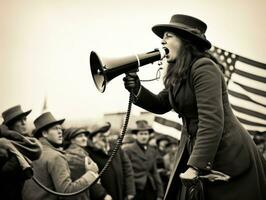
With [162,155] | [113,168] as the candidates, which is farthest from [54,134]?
[162,155]

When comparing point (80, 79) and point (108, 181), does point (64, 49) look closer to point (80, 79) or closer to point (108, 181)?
point (80, 79)

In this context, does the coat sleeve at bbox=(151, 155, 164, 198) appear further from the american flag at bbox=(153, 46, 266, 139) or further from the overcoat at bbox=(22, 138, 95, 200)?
the overcoat at bbox=(22, 138, 95, 200)

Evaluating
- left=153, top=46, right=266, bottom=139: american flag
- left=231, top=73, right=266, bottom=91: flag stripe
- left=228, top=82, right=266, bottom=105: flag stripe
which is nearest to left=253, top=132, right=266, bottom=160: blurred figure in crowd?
left=153, top=46, right=266, bottom=139: american flag

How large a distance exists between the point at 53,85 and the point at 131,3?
139 centimetres

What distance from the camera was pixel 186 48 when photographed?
2381 mm

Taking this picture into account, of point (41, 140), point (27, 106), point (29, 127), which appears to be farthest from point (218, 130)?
point (27, 106)

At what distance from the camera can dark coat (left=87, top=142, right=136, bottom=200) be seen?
17.0 feet

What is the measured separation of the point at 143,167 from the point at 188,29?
3.73 metres

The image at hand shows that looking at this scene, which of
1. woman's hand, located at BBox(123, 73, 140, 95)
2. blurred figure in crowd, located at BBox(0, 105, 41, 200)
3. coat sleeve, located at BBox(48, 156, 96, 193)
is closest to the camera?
woman's hand, located at BBox(123, 73, 140, 95)

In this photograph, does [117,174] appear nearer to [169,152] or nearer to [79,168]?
[79,168]

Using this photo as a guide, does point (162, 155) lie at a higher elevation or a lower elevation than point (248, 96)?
lower

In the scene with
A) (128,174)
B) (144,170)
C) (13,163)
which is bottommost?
(144,170)

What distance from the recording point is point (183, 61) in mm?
2336

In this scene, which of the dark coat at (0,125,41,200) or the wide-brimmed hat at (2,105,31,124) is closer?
the dark coat at (0,125,41,200)
